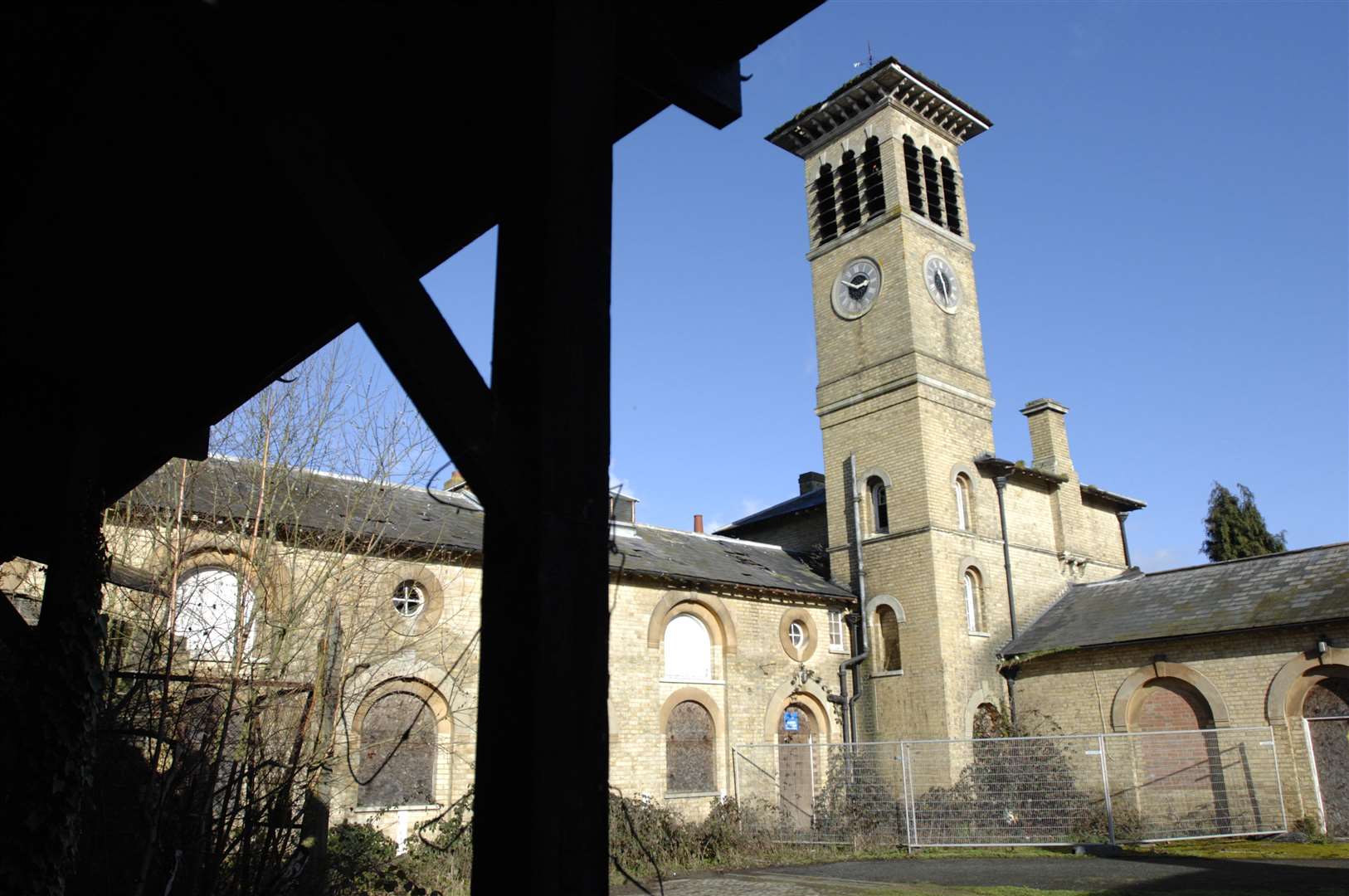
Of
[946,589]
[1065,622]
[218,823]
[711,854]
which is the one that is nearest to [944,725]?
[946,589]

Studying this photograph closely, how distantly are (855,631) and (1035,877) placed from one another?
9.94m

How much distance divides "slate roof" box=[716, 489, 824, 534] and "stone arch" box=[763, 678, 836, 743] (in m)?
6.71

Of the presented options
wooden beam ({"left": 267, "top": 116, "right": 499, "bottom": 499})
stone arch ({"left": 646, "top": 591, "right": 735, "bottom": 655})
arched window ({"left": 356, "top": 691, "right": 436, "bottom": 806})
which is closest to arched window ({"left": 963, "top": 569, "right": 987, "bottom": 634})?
stone arch ({"left": 646, "top": 591, "right": 735, "bottom": 655})

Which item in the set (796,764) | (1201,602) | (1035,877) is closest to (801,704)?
(796,764)

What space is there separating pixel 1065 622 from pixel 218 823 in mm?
21029

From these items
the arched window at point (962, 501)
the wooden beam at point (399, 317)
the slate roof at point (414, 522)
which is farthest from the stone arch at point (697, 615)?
the wooden beam at point (399, 317)

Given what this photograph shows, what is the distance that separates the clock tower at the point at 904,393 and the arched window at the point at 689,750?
4.44 meters

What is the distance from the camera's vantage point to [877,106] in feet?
82.4

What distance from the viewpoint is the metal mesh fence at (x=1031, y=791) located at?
17.4 meters

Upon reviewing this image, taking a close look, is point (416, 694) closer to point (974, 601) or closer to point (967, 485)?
point (974, 601)

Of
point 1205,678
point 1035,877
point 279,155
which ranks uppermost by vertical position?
point 279,155

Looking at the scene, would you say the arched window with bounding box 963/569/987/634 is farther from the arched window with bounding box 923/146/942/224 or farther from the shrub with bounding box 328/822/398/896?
the shrub with bounding box 328/822/398/896

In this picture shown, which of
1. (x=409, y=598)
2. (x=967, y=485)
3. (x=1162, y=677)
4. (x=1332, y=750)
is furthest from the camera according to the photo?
(x=967, y=485)

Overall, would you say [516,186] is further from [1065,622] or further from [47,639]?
[1065,622]
